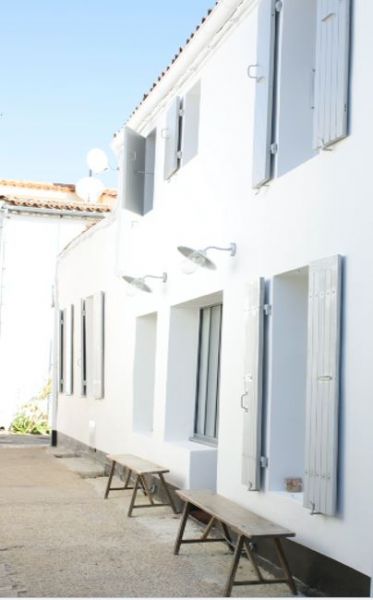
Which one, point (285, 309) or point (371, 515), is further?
point (285, 309)

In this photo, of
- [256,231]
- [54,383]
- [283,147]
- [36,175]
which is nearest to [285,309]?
[256,231]

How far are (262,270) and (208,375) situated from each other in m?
2.61

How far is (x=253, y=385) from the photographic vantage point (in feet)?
20.9

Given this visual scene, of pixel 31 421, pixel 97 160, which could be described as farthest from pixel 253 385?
pixel 31 421

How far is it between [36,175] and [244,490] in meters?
17.9

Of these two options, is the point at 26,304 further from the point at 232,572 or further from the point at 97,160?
the point at 232,572

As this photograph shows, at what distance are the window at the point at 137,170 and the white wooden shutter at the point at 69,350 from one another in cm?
487

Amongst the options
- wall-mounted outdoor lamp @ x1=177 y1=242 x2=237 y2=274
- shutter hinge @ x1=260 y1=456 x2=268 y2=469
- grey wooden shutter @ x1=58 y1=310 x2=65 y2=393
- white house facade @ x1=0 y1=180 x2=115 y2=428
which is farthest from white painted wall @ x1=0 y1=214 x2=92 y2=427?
shutter hinge @ x1=260 y1=456 x2=268 y2=469

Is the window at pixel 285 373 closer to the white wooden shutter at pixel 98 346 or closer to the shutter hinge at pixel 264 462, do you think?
the shutter hinge at pixel 264 462

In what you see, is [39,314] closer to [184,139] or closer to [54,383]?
[54,383]

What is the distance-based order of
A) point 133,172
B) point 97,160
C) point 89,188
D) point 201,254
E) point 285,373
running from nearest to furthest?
point 285,373 → point 201,254 → point 133,172 → point 97,160 → point 89,188

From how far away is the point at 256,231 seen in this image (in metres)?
6.76

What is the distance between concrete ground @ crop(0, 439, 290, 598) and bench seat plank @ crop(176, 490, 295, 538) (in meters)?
0.43

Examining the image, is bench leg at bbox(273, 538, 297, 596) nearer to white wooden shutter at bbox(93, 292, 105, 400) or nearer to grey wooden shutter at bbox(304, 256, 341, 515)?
grey wooden shutter at bbox(304, 256, 341, 515)
